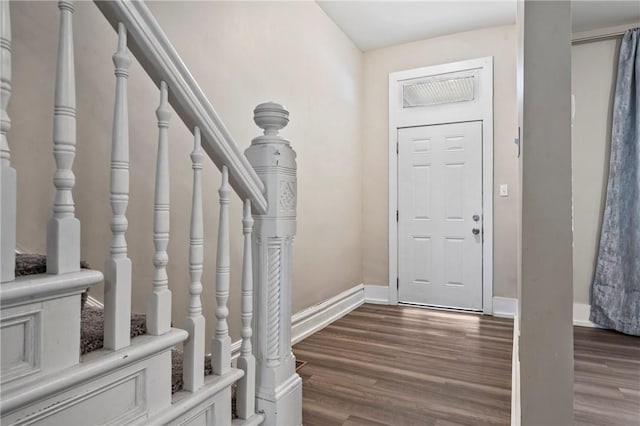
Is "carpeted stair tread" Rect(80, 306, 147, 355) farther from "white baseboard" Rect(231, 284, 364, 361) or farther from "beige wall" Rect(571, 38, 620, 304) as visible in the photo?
"beige wall" Rect(571, 38, 620, 304)

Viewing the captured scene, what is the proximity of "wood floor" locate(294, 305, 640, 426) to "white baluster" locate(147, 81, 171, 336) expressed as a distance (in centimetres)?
103

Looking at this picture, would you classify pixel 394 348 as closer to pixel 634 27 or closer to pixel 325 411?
pixel 325 411

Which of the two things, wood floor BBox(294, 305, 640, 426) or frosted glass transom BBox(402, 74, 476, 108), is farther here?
frosted glass transom BBox(402, 74, 476, 108)

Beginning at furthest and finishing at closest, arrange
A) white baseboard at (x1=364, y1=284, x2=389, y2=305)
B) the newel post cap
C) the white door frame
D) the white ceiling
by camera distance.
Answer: white baseboard at (x1=364, y1=284, x2=389, y2=305)
the white door frame
the white ceiling
the newel post cap

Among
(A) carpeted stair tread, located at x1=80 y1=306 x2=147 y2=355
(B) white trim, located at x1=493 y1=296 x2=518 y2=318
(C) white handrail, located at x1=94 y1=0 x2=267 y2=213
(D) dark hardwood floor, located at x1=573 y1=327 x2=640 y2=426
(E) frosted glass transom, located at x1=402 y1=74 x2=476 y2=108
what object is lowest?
(D) dark hardwood floor, located at x1=573 y1=327 x2=640 y2=426

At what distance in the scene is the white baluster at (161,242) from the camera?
101 centimetres

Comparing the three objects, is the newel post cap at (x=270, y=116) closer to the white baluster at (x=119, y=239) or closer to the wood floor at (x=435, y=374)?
the white baluster at (x=119, y=239)

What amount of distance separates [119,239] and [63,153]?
23 cm

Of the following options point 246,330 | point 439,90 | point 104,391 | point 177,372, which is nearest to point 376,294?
point 439,90

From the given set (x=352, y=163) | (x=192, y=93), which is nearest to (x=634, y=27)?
(x=352, y=163)

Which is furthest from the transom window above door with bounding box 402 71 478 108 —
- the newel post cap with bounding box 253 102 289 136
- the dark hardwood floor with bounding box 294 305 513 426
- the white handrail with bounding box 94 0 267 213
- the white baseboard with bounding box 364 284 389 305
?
the white handrail with bounding box 94 0 267 213

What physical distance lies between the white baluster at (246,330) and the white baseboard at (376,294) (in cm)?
282

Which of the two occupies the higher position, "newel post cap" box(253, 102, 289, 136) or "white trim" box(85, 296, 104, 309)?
"newel post cap" box(253, 102, 289, 136)

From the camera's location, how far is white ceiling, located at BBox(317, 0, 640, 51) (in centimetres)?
316
